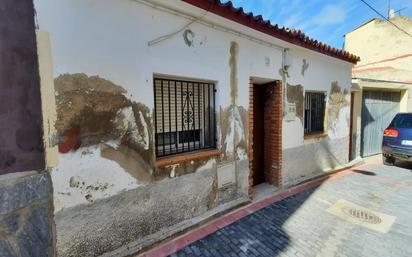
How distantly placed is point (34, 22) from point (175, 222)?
123 inches

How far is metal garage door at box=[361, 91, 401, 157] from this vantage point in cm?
894

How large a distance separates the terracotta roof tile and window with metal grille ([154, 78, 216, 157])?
46.2 inches

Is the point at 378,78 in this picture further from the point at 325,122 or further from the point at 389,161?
the point at 325,122

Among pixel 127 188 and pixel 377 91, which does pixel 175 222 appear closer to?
pixel 127 188

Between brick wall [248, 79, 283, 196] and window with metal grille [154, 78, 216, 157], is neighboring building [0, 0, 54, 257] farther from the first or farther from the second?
brick wall [248, 79, 283, 196]

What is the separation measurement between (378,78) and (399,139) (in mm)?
5424

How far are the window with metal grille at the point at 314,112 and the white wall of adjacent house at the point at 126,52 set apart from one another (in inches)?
112

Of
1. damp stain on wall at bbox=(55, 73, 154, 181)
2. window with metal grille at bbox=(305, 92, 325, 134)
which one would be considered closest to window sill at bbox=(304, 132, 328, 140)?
window with metal grille at bbox=(305, 92, 325, 134)

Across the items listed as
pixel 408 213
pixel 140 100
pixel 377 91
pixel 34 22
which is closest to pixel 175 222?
pixel 140 100

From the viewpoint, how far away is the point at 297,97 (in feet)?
18.6

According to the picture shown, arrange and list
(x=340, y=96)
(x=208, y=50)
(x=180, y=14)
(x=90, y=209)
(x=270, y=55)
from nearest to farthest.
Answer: (x=90, y=209)
(x=180, y=14)
(x=208, y=50)
(x=270, y=55)
(x=340, y=96)

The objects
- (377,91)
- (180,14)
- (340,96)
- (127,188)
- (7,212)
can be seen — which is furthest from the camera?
(377,91)

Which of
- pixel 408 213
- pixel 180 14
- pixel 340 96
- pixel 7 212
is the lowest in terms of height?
pixel 408 213

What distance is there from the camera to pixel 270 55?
4863 mm
